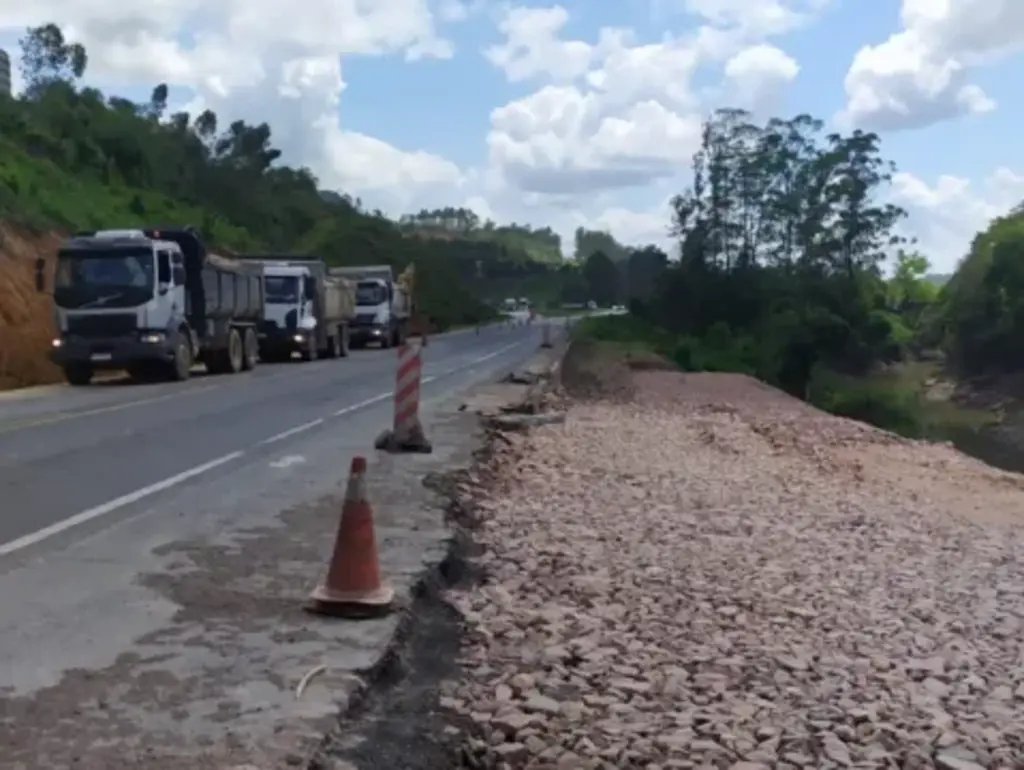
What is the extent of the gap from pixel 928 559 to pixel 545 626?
542 centimetres

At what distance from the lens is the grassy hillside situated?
1563 inches

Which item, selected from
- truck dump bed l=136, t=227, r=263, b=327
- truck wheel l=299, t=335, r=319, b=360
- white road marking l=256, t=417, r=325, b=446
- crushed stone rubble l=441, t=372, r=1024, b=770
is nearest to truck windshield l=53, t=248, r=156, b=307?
truck dump bed l=136, t=227, r=263, b=327

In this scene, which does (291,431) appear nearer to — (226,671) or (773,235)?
(226,671)

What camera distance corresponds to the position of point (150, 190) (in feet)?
211

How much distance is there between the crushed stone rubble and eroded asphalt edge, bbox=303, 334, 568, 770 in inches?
5.2

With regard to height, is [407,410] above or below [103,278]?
below

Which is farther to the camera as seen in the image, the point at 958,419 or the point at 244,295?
the point at 958,419

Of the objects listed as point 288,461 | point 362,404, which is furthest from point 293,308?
point 288,461

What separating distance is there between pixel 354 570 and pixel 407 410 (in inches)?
322

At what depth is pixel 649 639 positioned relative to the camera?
25.5 ft

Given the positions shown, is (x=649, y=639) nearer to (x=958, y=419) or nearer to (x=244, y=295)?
(x=244, y=295)

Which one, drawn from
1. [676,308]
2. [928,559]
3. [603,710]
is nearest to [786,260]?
[676,308]

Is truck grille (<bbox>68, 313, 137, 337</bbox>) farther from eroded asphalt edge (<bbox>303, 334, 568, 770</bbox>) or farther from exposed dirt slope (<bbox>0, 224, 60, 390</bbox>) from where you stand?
eroded asphalt edge (<bbox>303, 334, 568, 770</bbox>)

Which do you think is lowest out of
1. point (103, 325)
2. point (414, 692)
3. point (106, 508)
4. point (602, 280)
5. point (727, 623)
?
point (727, 623)
